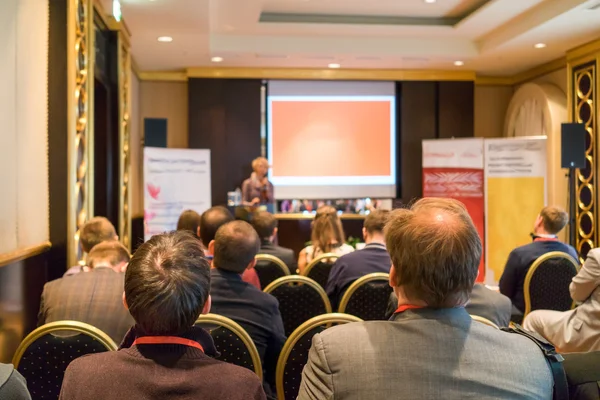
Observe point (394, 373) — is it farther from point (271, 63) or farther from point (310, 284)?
point (271, 63)

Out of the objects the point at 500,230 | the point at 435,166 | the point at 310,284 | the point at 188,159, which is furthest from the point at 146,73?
the point at 310,284

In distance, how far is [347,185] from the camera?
31.4 feet

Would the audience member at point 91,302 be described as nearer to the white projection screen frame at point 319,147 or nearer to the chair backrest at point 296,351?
the chair backrest at point 296,351

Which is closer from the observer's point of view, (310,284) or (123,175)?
(310,284)

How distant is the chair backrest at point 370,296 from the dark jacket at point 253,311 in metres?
0.73

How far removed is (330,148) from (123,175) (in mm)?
3524

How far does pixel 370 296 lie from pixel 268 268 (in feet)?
3.22

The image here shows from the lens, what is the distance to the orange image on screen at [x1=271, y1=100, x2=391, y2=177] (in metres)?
9.52

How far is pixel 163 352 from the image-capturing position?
4.46 feet

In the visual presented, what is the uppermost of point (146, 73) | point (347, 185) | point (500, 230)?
point (146, 73)

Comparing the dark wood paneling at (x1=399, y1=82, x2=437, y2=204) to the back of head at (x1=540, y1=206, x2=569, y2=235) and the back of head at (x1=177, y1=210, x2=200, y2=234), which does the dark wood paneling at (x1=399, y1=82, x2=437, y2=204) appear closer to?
the back of head at (x1=540, y1=206, x2=569, y2=235)

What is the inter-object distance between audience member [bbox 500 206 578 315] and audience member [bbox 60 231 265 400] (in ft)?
11.1

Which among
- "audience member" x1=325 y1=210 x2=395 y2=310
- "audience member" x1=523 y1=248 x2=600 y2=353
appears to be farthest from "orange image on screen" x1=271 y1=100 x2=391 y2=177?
"audience member" x1=523 y1=248 x2=600 y2=353

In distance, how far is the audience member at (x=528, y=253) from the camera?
4.35 metres
